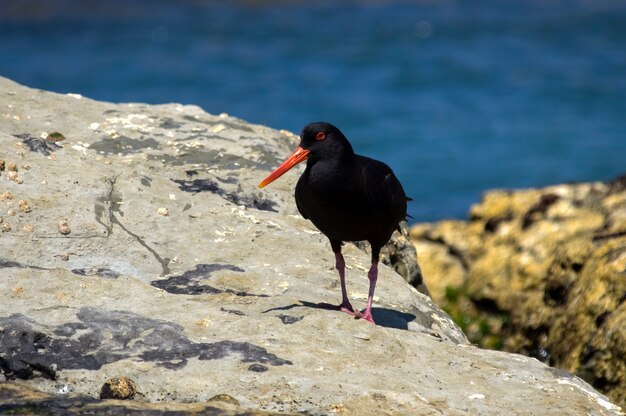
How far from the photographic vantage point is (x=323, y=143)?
6328 millimetres

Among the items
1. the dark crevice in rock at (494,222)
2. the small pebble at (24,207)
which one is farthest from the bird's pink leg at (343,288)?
the dark crevice in rock at (494,222)

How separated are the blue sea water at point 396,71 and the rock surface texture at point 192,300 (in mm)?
11836

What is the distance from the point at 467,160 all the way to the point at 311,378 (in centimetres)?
1832

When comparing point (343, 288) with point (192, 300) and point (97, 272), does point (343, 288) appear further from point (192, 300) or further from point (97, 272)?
point (97, 272)

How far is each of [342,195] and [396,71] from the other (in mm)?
22147

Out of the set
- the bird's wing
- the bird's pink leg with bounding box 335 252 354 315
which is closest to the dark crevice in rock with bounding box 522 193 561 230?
the bird's wing

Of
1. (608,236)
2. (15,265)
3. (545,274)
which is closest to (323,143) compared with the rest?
(15,265)

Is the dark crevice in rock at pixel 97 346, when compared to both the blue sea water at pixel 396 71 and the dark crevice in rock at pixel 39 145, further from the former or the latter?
the blue sea water at pixel 396 71

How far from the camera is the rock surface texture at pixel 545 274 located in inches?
302

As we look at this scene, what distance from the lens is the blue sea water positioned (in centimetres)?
2309

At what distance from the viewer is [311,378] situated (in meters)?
4.93

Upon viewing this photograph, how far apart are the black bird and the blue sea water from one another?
12.5 metres

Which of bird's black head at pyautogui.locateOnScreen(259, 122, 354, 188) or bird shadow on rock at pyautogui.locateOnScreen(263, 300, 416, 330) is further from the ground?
bird's black head at pyautogui.locateOnScreen(259, 122, 354, 188)

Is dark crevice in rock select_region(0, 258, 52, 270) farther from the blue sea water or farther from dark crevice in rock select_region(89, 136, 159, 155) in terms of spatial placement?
the blue sea water
